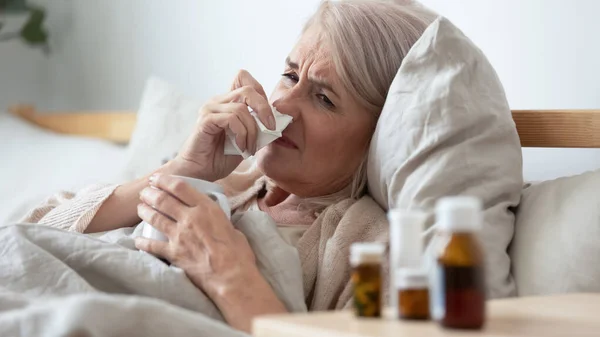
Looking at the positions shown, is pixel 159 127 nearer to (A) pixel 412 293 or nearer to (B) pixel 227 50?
(B) pixel 227 50

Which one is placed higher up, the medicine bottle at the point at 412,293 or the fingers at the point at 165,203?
the medicine bottle at the point at 412,293

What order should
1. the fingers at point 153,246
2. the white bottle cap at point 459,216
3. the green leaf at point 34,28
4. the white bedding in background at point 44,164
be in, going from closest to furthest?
the white bottle cap at point 459,216
the fingers at point 153,246
the white bedding in background at point 44,164
the green leaf at point 34,28

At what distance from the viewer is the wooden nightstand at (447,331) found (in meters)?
0.72

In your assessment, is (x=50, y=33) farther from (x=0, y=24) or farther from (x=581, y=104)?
(x=581, y=104)

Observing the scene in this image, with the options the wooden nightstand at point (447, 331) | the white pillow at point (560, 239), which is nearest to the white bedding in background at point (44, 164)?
the white pillow at point (560, 239)

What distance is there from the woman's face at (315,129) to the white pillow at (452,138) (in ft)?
0.50

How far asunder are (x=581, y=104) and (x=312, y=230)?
0.56 metres

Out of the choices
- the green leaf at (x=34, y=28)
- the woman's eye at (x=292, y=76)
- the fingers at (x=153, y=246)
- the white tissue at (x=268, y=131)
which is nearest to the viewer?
the fingers at (x=153, y=246)

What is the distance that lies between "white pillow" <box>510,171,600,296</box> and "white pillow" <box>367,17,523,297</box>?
0.07ft

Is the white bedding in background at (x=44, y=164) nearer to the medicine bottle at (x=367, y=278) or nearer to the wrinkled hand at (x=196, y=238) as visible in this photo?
the wrinkled hand at (x=196, y=238)

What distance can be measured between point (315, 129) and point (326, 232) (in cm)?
20

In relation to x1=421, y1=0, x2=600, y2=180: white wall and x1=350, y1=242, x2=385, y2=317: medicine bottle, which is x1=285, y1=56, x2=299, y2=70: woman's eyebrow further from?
x1=350, y1=242, x2=385, y2=317: medicine bottle

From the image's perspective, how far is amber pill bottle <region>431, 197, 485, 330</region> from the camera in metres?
0.69

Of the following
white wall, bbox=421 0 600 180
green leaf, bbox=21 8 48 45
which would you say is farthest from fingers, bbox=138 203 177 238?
green leaf, bbox=21 8 48 45
